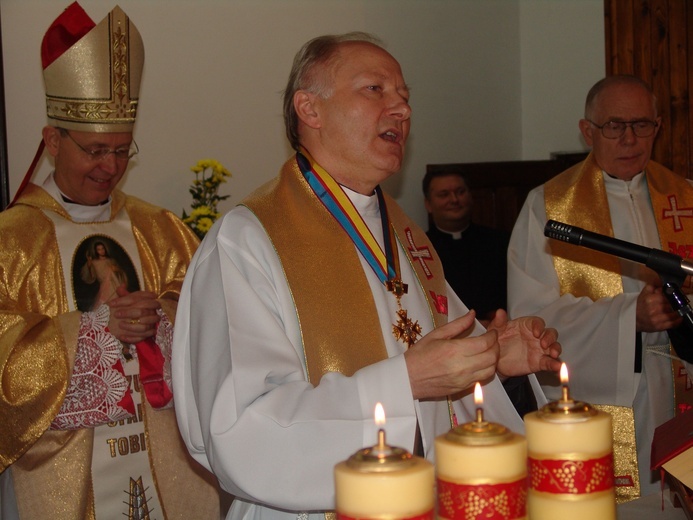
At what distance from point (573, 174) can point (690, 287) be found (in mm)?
907

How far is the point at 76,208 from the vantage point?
414cm

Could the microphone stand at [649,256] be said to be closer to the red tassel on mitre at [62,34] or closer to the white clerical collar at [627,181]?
the white clerical collar at [627,181]

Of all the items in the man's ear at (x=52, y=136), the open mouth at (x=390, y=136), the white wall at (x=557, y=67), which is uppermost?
the white wall at (x=557, y=67)

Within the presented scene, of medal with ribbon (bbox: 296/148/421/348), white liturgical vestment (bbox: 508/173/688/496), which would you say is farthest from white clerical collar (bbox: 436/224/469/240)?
medal with ribbon (bbox: 296/148/421/348)

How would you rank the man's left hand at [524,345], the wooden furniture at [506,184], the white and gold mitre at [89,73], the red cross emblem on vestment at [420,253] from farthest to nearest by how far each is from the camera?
1. the wooden furniture at [506,184]
2. the white and gold mitre at [89,73]
3. the red cross emblem on vestment at [420,253]
4. the man's left hand at [524,345]

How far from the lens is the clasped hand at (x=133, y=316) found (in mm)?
3740

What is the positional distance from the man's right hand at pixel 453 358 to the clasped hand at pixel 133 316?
180 cm

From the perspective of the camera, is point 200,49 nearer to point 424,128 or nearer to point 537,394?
point 424,128

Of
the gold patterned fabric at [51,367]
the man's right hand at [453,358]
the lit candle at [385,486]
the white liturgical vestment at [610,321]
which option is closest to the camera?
the lit candle at [385,486]

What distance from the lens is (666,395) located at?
4391 millimetres

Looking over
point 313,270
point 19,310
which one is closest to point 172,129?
point 19,310

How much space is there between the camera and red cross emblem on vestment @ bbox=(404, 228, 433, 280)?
3.20 metres

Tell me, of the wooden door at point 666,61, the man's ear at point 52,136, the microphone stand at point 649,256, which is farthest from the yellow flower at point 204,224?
the wooden door at point 666,61

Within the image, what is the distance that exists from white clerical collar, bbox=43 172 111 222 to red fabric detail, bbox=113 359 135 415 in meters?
0.73
